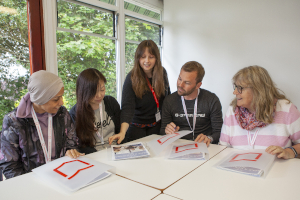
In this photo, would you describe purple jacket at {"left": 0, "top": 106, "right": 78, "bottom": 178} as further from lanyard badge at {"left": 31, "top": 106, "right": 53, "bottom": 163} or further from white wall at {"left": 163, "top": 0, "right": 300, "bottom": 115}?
white wall at {"left": 163, "top": 0, "right": 300, "bottom": 115}

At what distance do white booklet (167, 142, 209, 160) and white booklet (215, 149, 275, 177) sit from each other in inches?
5.6

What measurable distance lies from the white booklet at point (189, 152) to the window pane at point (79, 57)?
94.1 inches

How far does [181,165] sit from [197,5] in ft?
13.4

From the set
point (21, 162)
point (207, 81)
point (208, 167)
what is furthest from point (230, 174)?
point (207, 81)

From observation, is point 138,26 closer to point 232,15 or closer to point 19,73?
point 232,15

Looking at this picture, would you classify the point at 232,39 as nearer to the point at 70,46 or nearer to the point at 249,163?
the point at 70,46

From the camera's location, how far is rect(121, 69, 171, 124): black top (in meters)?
2.17

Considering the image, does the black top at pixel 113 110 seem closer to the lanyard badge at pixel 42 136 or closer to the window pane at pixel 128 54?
the lanyard badge at pixel 42 136

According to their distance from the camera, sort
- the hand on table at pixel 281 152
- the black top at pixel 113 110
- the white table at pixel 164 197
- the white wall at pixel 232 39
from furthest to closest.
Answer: the white wall at pixel 232 39 < the black top at pixel 113 110 < the hand on table at pixel 281 152 < the white table at pixel 164 197

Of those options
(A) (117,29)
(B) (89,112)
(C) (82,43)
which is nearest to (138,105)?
(B) (89,112)

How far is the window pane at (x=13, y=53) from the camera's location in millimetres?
2580

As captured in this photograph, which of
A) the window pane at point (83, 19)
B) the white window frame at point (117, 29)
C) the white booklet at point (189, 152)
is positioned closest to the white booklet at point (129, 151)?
the white booklet at point (189, 152)

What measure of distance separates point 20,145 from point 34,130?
133mm

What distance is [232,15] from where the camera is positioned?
13.3 ft
